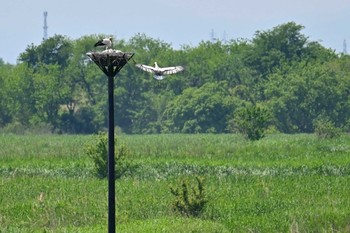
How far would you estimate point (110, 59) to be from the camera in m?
14.9

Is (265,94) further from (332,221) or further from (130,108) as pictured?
(332,221)

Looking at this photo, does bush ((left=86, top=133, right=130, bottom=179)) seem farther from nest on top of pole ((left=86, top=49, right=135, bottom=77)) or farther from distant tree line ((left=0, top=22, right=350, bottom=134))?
distant tree line ((left=0, top=22, right=350, bottom=134))

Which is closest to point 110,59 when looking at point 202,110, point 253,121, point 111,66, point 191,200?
point 111,66

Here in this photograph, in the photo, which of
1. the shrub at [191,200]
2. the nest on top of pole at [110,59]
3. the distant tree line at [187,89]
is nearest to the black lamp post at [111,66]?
the nest on top of pole at [110,59]

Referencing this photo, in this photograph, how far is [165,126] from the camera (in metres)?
93.7

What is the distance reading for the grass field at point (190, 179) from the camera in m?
28.8

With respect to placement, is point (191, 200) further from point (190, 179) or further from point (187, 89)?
point (187, 89)

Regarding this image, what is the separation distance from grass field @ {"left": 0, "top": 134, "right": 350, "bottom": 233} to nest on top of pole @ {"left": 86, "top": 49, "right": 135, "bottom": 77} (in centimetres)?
1135

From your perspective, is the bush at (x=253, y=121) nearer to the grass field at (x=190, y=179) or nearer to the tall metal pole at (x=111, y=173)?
the grass field at (x=190, y=179)

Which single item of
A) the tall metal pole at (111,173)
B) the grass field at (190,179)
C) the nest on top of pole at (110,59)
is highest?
the nest on top of pole at (110,59)

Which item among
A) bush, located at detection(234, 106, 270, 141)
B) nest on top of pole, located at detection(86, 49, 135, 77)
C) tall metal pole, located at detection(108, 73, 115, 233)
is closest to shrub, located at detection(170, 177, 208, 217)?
tall metal pole, located at detection(108, 73, 115, 233)

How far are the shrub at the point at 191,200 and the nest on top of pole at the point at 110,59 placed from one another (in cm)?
1520

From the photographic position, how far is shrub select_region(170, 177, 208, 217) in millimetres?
30016

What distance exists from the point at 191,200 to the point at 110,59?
611 inches
